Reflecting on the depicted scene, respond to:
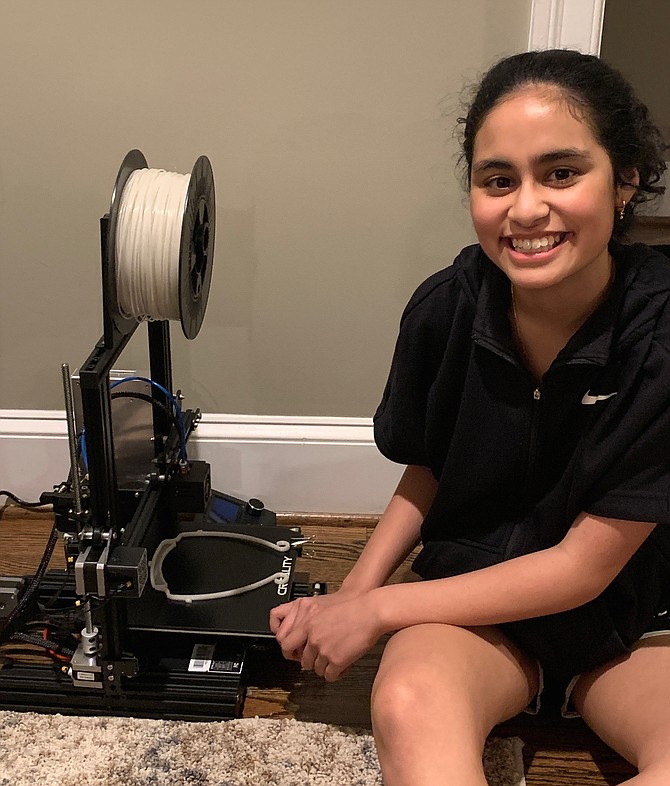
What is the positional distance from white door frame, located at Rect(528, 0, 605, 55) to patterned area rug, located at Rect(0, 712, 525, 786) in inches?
43.2

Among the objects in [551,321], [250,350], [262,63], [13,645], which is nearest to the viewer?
[551,321]

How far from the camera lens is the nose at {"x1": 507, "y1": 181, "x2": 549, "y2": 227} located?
2.99 ft

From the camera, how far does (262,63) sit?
1471 millimetres

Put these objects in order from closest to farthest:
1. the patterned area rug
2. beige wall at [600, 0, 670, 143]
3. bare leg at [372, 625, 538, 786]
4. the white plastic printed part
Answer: bare leg at [372, 625, 538, 786] → the patterned area rug → the white plastic printed part → beige wall at [600, 0, 670, 143]

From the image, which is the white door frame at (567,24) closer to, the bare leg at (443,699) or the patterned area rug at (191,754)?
the bare leg at (443,699)

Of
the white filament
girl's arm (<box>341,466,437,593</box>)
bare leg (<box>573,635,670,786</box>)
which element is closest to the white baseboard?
girl's arm (<box>341,466,437,593</box>)

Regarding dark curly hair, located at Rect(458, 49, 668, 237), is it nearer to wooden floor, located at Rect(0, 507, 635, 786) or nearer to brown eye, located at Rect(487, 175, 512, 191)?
brown eye, located at Rect(487, 175, 512, 191)

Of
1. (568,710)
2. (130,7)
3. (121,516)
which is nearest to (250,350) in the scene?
(121,516)

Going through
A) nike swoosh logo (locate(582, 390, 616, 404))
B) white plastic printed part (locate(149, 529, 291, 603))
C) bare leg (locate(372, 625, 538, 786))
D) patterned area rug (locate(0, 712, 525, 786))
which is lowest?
patterned area rug (locate(0, 712, 525, 786))

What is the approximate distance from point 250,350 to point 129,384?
0.27m

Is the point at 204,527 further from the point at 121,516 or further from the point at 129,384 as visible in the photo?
the point at 129,384

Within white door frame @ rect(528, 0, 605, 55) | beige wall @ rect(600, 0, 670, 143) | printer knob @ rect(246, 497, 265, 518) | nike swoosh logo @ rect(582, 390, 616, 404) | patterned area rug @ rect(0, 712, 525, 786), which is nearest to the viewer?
nike swoosh logo @ rect(582, 390, 616, 404)

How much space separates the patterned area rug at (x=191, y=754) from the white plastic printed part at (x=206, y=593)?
186 mm

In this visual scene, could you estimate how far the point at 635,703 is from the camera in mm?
1037
